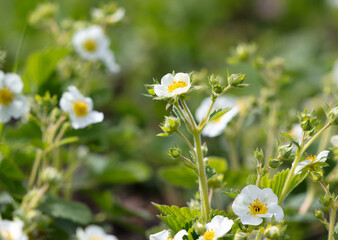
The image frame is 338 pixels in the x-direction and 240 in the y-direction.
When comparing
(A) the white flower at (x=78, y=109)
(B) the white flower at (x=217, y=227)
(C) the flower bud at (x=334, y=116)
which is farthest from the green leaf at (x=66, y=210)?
(C) the flower bud at (x=334, y=116)

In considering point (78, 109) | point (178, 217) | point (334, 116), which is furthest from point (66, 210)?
point (334, 116)

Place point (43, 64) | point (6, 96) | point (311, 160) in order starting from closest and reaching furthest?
point (311, 160), point (6, 96), point (43, 64)

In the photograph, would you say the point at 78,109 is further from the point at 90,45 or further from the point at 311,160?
the point at 311,160

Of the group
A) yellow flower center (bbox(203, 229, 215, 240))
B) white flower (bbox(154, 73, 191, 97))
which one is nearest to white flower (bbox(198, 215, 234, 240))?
yellow flower center (bbox(203, 229, 215, 240))

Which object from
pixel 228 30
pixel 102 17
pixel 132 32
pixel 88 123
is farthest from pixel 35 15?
pixel 228 30

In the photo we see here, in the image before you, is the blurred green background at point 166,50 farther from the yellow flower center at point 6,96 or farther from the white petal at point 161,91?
the white petal at point 161,91

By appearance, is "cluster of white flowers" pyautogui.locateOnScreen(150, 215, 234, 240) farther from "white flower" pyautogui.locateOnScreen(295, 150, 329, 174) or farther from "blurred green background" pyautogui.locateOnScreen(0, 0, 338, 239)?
"blurred green background" pyautogui.locateOnScreen(0, 0, 338, 239)

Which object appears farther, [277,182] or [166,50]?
[166,50]
